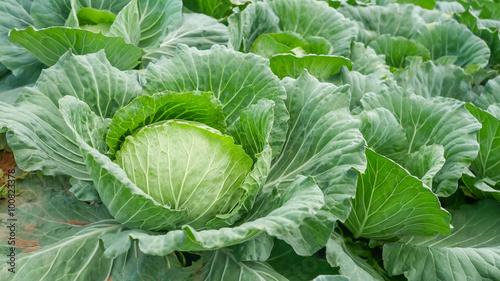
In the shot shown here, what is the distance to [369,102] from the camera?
2219mm

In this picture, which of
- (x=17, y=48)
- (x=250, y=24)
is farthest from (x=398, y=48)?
(x=17, y=48)

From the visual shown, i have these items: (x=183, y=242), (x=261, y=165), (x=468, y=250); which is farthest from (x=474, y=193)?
(x=183, y=242)

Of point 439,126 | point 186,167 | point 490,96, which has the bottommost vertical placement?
point 490,96

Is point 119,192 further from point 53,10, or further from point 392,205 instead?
point 53,10

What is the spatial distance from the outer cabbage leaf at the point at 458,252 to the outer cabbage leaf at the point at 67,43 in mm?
1718

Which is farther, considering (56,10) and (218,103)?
(56,10)

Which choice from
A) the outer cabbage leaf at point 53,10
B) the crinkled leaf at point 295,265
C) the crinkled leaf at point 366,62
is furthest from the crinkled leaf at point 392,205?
the outer cabbage leaf at point 53,10

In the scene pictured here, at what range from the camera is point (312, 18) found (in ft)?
10.3

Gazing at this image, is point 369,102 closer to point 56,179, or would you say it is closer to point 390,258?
point 390,258

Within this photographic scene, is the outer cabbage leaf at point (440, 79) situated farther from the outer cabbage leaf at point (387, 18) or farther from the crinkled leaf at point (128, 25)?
the crinkled leaf at point (128, 25)

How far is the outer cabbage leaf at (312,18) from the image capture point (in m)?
3.09

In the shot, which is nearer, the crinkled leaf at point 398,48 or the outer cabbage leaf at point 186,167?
the outer cabbage leaf at point 186,167

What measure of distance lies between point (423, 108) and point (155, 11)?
174 centimetres

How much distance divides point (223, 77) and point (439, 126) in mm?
1120
